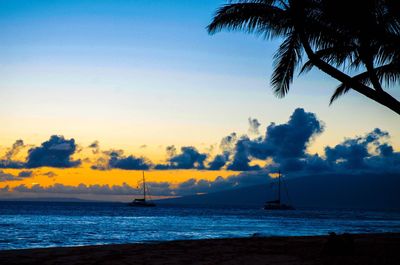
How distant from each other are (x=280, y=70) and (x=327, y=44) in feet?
3.87

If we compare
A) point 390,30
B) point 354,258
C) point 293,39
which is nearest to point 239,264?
point 354,258

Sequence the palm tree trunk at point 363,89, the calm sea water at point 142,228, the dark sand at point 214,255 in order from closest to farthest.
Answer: the palm tree trunk at point 363,89, the dark sand at point 214,255, the calm sea water at point 142,228

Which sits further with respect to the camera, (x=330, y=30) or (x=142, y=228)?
(x=142, y=228)

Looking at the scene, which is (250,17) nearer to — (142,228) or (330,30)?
(330,30)

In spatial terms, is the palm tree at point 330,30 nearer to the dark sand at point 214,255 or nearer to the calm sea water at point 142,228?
the dark sand at point 214,255

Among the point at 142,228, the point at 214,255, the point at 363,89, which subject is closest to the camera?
the point at 363,89

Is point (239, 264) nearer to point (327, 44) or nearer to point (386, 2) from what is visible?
point (327, 44)

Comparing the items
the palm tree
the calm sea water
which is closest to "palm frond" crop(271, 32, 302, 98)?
the palm tree

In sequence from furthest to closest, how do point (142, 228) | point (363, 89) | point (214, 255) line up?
point (142, 228)
point (214, 255)
point (363, 89)

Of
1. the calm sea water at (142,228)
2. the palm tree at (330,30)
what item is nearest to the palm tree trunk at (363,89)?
the palm tree at (330,30)

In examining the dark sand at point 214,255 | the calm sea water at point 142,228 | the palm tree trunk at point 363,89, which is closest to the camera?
the palm tree trunk at point 363,89

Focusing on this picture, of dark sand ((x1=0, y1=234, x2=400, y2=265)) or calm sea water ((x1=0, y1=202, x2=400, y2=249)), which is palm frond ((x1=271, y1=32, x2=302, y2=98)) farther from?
calm sea water ((x1=0, y1=202, x2=400, y2=249))

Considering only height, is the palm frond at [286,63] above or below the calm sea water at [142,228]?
above

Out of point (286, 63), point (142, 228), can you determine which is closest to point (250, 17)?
point (286, 63)
